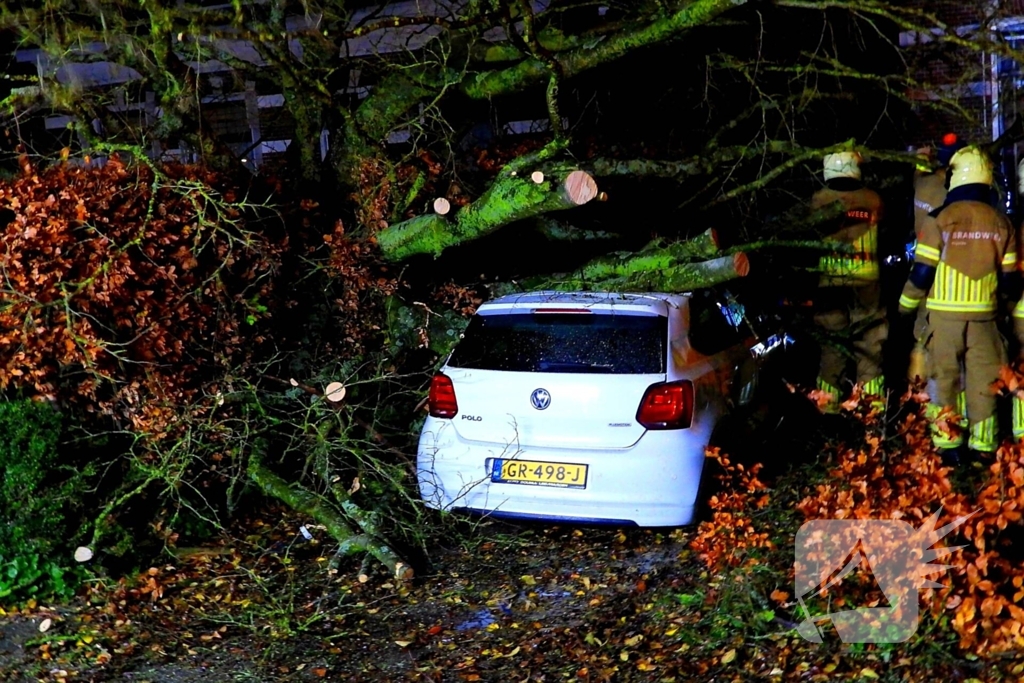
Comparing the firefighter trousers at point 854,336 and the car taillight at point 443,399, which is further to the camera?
the firefighter trousers at point 854,336

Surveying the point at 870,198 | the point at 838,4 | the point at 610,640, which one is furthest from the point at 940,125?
the point at 610,640

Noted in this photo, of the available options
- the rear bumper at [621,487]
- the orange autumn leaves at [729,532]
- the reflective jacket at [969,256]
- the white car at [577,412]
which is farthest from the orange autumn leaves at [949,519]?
the reflective jacket at [969,256]

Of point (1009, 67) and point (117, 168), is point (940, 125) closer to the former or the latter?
point (1009, 67)

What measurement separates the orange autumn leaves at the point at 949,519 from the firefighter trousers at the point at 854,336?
115 inches

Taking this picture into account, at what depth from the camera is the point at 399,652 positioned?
491 centimetres

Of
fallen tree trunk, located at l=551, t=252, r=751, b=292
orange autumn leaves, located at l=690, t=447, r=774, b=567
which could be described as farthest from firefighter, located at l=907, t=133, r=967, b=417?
orange autumn leaves, located at l=690, t=447, r=774, b=567

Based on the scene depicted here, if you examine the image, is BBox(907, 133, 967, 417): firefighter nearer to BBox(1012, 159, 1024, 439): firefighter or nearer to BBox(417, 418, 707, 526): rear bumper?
BBox(1012, 159, 1024, 439): firefighter

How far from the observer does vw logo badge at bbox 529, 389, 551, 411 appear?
581 centimetres

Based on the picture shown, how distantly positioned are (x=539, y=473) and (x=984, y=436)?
331 centimetres

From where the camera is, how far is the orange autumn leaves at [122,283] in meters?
6.14

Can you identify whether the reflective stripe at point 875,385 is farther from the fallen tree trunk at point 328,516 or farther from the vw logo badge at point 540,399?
the fallen tree trunk at point 328,516

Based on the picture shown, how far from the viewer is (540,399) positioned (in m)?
5.82

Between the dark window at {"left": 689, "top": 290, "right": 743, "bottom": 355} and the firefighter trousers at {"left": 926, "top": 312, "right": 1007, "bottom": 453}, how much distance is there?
56.5 inches

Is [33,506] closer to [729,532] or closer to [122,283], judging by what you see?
[122,283]
